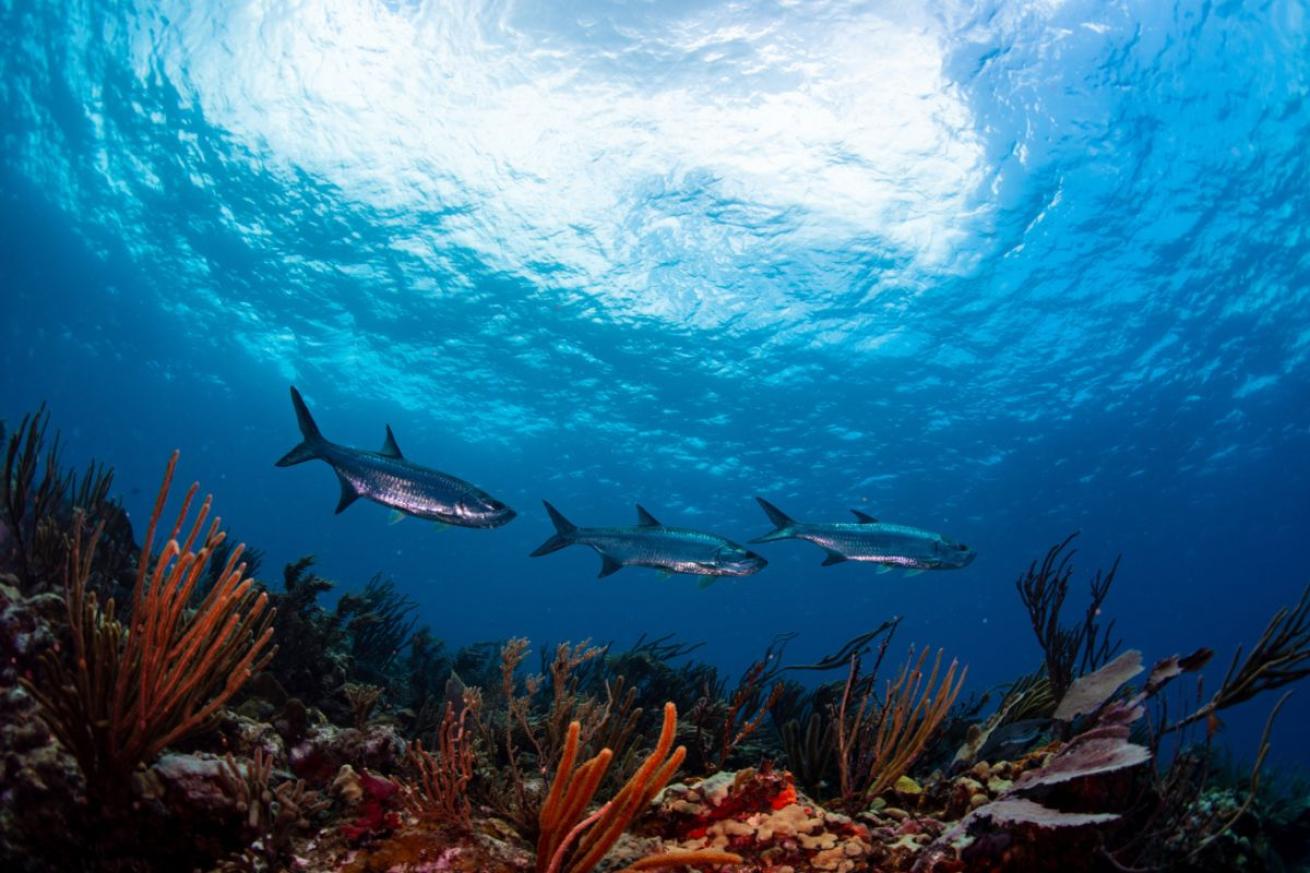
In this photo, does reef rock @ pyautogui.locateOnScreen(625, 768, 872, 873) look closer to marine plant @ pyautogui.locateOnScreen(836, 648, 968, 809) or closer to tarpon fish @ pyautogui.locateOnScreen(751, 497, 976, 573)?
marine plant @ pyautogui.locateOnScreen(836, 648, 968, 809)

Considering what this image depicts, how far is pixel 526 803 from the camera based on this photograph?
368 centimetres

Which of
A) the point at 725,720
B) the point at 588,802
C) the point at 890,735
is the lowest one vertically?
the point at 588,802

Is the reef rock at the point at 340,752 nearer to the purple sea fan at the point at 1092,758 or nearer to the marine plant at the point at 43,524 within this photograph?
the marine plant at the point at 43,524

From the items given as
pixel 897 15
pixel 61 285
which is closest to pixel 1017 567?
pixel 897 15

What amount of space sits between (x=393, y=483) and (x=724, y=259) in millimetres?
15710

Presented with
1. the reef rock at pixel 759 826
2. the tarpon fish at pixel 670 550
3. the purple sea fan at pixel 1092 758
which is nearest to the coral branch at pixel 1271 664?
the purple sea fan at pixel 1092 758

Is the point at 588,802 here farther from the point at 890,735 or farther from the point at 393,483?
the point at 393,483

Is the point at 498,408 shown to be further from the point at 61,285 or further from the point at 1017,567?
the point at 1017,567

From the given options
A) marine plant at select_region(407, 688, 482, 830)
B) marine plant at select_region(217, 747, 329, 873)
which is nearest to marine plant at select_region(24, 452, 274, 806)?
marine plant at select_region(217, 747, 329, 873)

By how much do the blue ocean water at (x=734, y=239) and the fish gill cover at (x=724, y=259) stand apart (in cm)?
12

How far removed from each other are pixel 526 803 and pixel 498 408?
33700mm

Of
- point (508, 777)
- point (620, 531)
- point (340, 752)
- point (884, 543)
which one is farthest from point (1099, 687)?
point (620, 531)

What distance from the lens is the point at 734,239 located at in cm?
1886

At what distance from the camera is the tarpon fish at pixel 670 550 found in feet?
27.0
